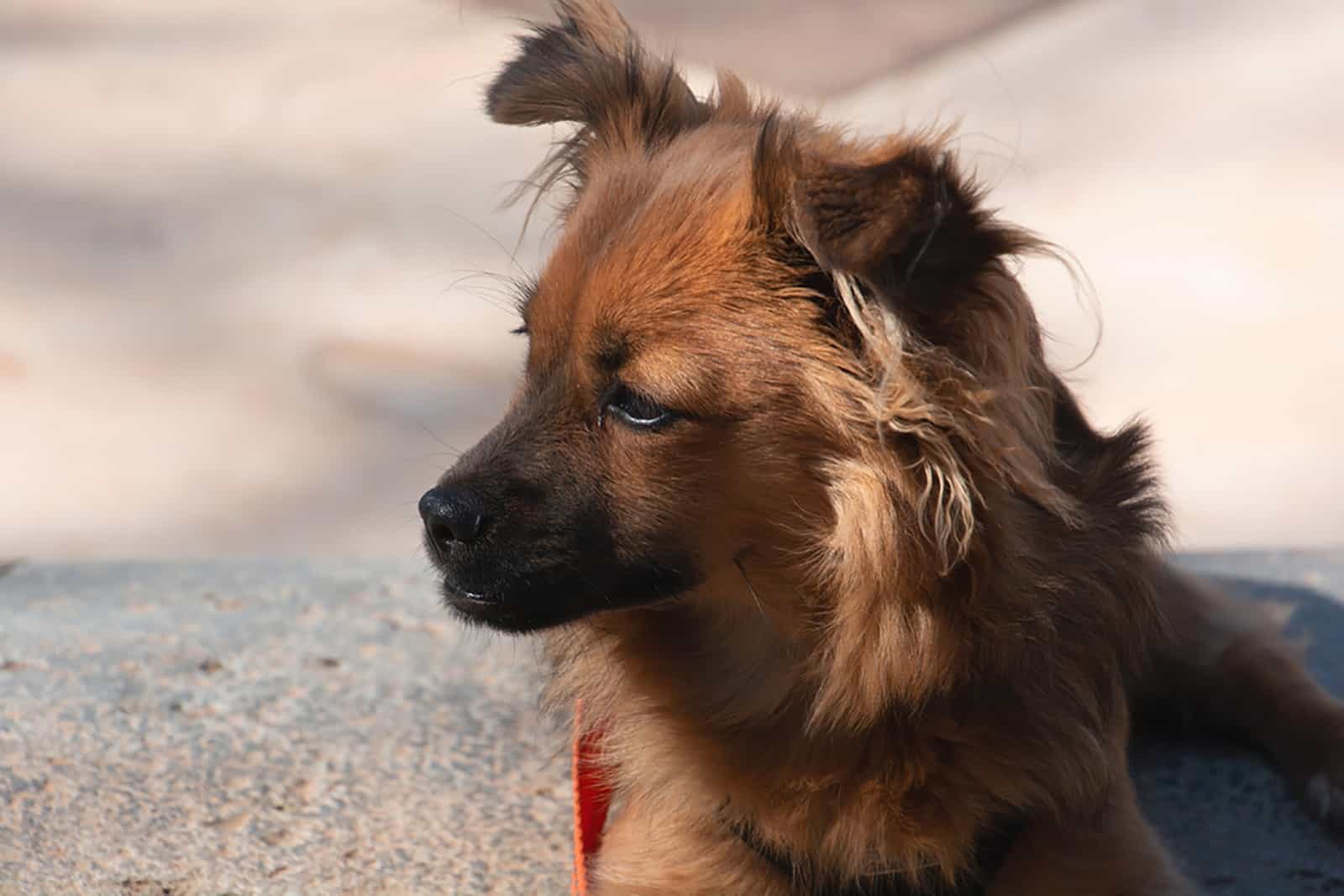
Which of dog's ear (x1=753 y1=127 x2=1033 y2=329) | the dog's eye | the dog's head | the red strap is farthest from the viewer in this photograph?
the red strap

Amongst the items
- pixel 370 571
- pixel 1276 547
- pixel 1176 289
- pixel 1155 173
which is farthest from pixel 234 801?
pixel 1155 173

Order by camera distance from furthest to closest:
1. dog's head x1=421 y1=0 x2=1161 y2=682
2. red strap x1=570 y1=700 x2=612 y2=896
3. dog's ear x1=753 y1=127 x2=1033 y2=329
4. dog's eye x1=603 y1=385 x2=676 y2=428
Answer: red strap x1=570 y1=700 x2=612 y2=896, dog's eye x1=603 y1=385 x2=676 y2=428, dog's head x1=421 y1=0 x2=1161 y2=682, dog's ear x1=753 y1=127 x2=1033 y2=329

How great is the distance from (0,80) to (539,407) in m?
6.19

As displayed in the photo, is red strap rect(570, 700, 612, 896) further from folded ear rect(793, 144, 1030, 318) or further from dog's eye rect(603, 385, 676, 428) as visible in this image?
folded ear rect(793, 144, 1030, 318)

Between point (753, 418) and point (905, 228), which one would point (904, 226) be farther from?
point (753, 418)

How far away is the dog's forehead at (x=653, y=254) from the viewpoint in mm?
2676

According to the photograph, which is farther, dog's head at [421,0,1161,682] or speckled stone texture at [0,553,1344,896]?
speckled stone texture at [0,553,1344,896]

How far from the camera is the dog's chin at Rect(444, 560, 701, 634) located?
2617mm

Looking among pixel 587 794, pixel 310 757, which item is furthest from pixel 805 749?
pixel 310 757

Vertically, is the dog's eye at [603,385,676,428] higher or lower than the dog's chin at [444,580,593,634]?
higher

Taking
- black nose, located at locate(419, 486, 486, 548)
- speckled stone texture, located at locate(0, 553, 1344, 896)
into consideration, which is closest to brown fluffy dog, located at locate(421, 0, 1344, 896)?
black nose, located at locate(419, 486, 486, 548)

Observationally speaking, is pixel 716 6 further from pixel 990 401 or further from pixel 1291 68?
pixel 990 401

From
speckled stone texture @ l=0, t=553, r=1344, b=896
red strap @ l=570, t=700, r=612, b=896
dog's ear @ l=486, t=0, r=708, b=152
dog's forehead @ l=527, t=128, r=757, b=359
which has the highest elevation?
dog's ear @ l=486, t=0, r=708, b=152

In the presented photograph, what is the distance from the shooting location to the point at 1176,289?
6629mm
